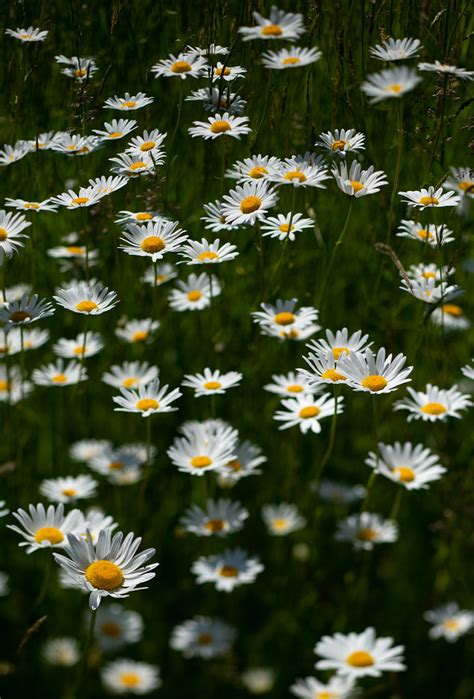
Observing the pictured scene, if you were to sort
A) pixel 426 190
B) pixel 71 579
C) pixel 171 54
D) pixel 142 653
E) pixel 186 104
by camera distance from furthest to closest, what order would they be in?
1. pixel 186 104
2. pixel 171 54
3. pixel 426 190
4. pixel 142 653
5. pixel 71 579

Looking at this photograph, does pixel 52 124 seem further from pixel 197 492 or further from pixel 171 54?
pixel 197 492

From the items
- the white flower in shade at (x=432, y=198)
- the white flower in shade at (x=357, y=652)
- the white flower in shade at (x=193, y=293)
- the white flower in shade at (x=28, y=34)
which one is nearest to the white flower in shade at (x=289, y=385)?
the white flower in shade at (x=193, y=293)

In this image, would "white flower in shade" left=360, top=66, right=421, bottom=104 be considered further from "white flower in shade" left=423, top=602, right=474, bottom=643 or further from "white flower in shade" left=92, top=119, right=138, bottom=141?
"white flower in shade" left=423, top=602, right=474, bottom=643

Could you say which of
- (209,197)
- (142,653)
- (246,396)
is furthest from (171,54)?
(142,653)

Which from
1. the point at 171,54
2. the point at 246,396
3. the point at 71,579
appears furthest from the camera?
the point at 171,54

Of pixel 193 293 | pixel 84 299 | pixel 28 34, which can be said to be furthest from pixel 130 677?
pixel 28 34

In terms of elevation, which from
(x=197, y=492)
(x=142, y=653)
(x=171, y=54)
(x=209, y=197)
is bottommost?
(x=142, y=653)

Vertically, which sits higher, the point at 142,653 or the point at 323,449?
the point at 323,449

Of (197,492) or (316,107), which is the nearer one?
(197,492)
